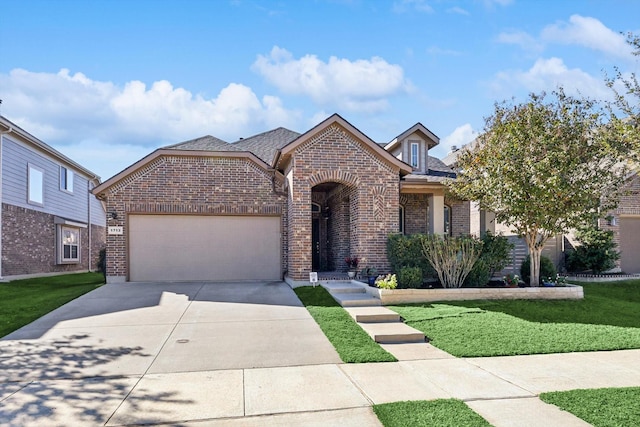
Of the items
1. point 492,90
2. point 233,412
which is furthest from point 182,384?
point 492,90

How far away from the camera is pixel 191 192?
1345 centimetres

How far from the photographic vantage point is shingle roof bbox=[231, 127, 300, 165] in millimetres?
17375

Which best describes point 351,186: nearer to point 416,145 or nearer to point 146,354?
point 416,145

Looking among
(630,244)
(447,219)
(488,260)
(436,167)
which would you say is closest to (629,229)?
(630,244)

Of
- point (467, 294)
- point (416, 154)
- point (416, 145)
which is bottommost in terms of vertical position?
point (467, 294)

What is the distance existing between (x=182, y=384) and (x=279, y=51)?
994 centimetres

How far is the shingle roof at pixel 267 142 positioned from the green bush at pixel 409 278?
8297 mm

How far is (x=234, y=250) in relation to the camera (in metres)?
13.7

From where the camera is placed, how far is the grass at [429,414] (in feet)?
13.0

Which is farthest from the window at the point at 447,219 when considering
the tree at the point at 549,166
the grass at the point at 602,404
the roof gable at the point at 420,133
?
the grass at the point at 602,404

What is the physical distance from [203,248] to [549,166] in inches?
397

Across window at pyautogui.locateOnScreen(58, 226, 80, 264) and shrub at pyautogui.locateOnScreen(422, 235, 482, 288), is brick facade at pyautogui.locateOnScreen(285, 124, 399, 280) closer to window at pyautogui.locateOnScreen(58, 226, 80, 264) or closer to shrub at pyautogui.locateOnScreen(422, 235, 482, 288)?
shrub at pyautogui.locateOnScreen(422, 235, 482, 288)

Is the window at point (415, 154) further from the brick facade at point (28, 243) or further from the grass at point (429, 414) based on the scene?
the brick facade at point (28, 243)

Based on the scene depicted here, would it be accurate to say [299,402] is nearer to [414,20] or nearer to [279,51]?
[414,20]
